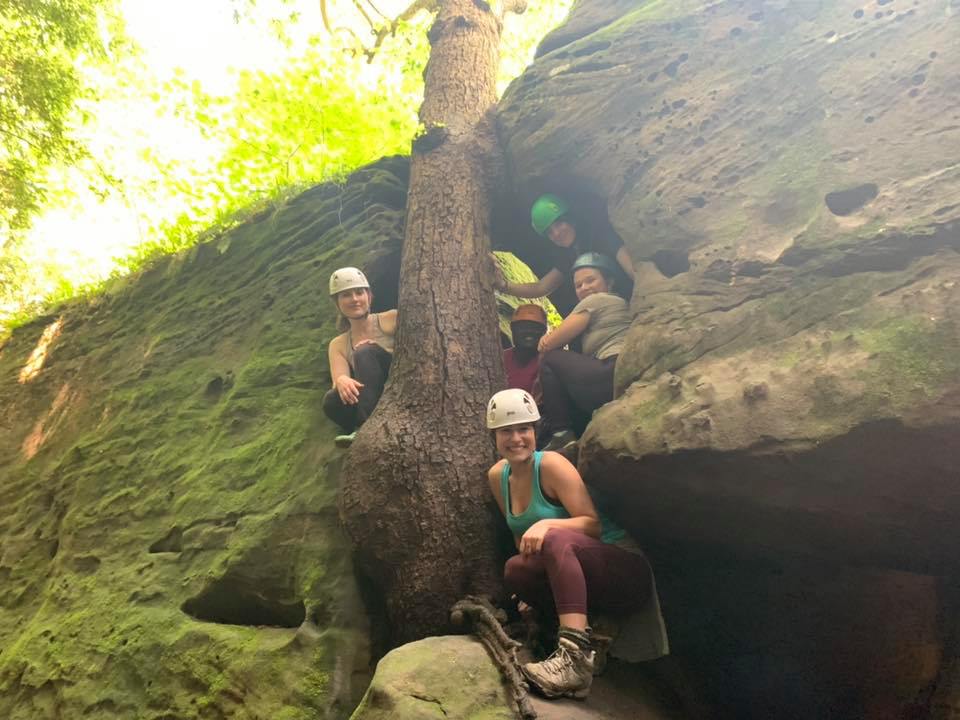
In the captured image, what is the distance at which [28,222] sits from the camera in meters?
9.70

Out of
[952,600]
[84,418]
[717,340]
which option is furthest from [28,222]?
[952,600]


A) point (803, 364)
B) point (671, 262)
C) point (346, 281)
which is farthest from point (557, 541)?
point (346, 281)

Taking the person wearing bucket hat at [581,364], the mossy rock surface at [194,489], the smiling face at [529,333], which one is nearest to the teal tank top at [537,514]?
the person wearing bucket hat at [581,364]

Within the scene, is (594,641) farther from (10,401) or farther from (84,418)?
(10,401)

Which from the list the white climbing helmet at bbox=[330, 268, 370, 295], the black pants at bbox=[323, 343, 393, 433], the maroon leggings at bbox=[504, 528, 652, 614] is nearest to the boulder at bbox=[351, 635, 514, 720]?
the maroon leggings at bbox=[504, 528, 652, 614]

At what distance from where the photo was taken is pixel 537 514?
401 centimetres

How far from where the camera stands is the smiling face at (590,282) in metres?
6.18

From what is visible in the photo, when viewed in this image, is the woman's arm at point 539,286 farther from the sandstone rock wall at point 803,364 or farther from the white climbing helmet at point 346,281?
the white climbing helmet at point 346,281

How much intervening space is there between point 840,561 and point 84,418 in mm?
7515

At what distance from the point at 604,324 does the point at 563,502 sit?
7.01 ft

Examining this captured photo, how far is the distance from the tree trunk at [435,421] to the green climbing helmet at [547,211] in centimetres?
54

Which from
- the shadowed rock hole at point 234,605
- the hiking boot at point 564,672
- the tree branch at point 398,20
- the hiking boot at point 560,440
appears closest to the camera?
the hiking boot at point 564,672

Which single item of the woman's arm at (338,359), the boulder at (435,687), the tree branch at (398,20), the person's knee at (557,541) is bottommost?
the boulder at (435,687)

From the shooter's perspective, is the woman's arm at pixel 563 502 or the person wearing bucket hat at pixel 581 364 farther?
the person wearing bucket hat at pixel 581 364
